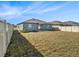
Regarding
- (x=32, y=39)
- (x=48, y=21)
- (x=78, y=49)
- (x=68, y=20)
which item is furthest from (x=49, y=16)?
(x=32, y=39)

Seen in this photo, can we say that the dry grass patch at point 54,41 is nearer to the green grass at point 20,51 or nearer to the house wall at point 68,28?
the house wall at point 68,28

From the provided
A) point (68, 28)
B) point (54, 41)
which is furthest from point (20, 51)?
point (68, 28)

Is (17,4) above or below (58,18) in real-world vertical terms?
above

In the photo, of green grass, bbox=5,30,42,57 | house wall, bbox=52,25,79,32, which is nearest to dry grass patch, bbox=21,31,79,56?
house wall, bbox=52,25,79,32

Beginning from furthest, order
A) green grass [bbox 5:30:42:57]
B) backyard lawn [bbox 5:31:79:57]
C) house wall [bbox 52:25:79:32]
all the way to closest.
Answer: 1. backyard lawn [bbox 5:31:79:57]
2. house wall [bbox 52:25:79:32]
3. green grass [bbox 5:30:42:57]

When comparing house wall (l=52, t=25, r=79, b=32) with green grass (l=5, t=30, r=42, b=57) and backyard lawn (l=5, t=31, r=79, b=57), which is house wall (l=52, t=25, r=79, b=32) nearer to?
backyard lawn (l=5, t=31, r=79, b=57)

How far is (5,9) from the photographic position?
7.20m

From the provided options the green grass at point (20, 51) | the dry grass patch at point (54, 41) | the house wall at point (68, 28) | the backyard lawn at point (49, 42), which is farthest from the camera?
the dry grass patch at point (54, 41)

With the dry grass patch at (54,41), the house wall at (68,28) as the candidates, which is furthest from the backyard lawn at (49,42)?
the house wall at (68,28)

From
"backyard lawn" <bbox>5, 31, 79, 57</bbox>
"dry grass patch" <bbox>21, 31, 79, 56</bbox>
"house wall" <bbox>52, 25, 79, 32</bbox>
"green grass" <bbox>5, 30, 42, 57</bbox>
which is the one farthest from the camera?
"dry grass patch" <bbox>21, 31, 79, 56</bbox>

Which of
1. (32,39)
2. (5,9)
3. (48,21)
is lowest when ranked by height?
(32,39)

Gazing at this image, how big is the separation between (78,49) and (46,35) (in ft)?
7.03

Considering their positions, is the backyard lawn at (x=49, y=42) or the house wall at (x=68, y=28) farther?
the backyard lawn at (x=49, y=42)

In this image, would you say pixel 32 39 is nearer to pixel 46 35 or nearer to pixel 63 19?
pixel 46 35
